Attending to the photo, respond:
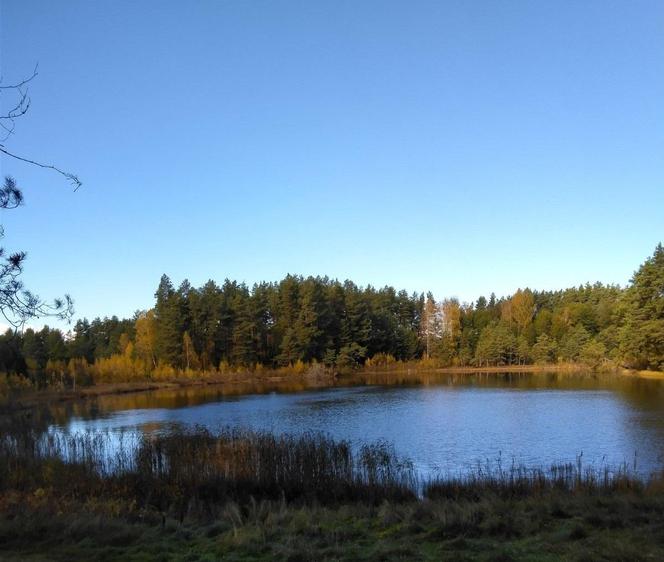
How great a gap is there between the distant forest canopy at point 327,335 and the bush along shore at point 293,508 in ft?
143

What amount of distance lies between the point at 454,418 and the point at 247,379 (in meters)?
42.3

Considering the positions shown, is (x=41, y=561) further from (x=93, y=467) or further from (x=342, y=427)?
(x=342, y=427)

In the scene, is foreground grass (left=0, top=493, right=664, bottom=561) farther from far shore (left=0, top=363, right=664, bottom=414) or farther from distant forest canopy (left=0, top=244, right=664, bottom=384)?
distant forest canopy (left=0, top=244, right=664, bottom=384)

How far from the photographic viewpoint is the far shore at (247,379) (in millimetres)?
45344

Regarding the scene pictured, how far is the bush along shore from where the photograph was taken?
25.1 ft

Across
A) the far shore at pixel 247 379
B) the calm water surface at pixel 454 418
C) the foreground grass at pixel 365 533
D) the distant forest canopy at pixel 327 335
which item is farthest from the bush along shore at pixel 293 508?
the distant forest canopy at pixel 327 335

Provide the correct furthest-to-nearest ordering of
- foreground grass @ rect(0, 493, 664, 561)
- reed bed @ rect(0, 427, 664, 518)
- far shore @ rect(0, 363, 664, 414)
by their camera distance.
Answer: far shore @ rect(0, 363, 664, 414), reed bed @ rect(0, 427, 664, 518), foreground grass @ rect(0, 493, 664, 561)

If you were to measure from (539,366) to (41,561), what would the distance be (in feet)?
242

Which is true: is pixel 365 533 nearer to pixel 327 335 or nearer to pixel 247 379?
pixel 247 379

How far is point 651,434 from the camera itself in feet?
72.2

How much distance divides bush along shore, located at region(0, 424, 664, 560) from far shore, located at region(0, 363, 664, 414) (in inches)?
875

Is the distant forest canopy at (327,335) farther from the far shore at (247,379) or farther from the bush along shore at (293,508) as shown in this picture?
the bush along shore at (293,508)

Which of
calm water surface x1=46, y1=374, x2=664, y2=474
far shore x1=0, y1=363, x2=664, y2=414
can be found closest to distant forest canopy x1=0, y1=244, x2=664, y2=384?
far shore x1=0, y1=363, x2=664, y2=414

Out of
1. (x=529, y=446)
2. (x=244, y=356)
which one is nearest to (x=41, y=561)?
(x=529, y=446)
